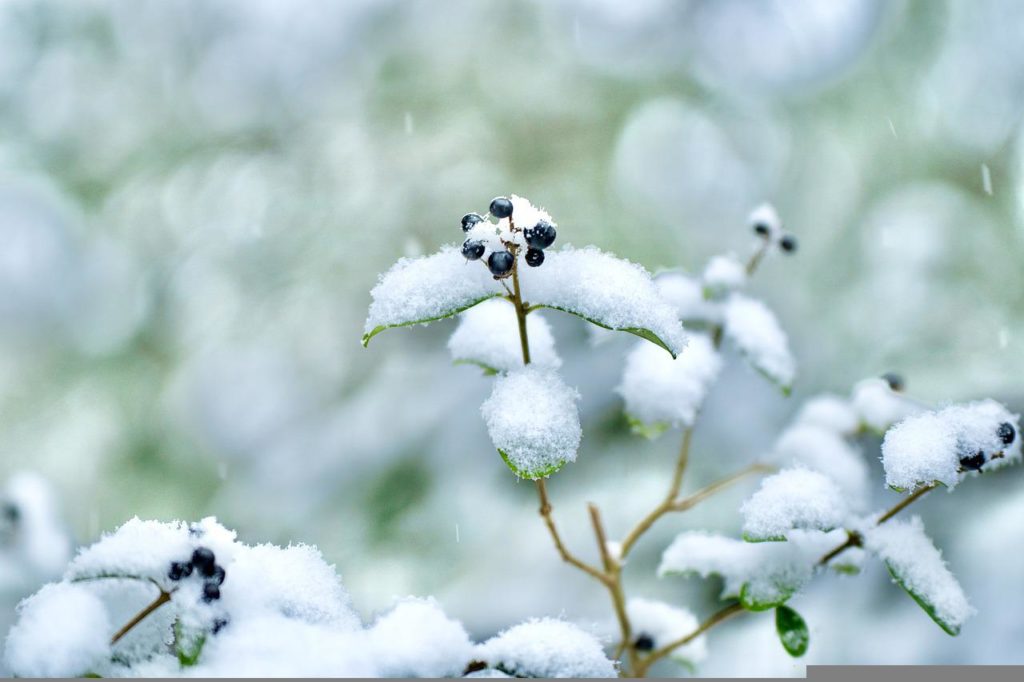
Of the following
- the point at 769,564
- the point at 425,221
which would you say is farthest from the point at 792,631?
the point at 425,221

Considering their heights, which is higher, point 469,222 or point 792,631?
point 469,222

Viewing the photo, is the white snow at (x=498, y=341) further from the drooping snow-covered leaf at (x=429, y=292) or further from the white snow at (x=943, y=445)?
the white snow at (x=943, y=445)

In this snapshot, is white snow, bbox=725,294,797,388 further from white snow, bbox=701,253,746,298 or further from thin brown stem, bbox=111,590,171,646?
thin brown stem, bbox=111,590,171,646

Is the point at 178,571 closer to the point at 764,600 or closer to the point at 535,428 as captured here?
the point at 535,428

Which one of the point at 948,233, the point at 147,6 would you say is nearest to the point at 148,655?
the point at 948,233

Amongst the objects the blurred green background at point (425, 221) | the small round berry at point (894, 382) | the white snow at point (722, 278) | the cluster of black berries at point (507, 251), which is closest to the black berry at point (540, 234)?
the cluster of black berries at point (507, 251)

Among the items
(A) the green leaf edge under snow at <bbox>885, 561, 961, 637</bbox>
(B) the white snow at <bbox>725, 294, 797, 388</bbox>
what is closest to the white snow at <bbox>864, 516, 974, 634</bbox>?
(A) the green leaf edge under snow at <bbox>885, 561, 961, 637</bbox>
